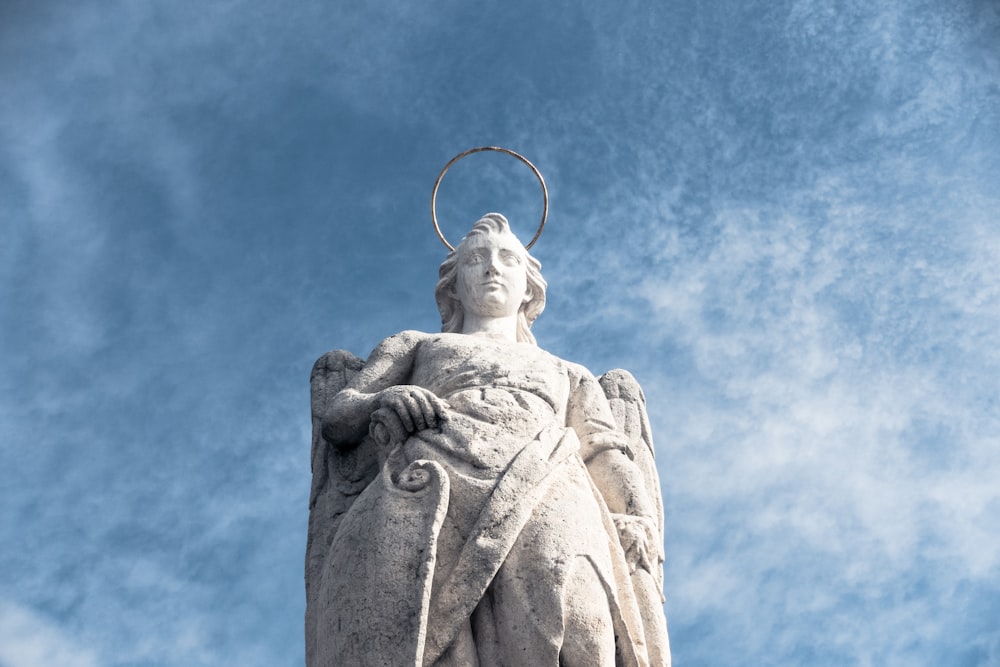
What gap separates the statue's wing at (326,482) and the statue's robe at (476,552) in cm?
41

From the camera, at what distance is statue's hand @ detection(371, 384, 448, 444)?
8.13 meters

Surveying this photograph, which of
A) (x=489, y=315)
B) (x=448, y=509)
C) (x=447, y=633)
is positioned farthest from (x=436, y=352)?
(x=447, y=633)

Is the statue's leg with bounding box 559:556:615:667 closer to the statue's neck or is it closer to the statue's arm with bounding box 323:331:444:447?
the statue's arm with bounding box 323:331:444:447

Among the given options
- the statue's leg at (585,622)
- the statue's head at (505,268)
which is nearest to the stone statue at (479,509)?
the statue's leg at (585,622)

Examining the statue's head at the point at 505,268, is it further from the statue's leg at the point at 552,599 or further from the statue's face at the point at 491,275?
the statue's leg at the point at 552,599

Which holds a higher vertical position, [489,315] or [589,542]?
[489,315]

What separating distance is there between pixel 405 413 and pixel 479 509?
94 centimetres

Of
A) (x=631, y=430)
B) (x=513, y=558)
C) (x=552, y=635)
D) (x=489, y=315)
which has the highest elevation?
(x=489, y=315)

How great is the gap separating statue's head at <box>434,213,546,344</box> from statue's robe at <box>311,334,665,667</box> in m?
1.70

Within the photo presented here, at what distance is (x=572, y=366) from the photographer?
9.48 meters

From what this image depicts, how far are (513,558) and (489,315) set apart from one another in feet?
9.51

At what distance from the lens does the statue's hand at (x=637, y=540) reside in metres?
8.44

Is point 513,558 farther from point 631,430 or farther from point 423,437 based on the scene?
point 631,430

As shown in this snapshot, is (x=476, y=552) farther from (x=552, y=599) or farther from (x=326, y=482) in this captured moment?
(x=326, y=482)
